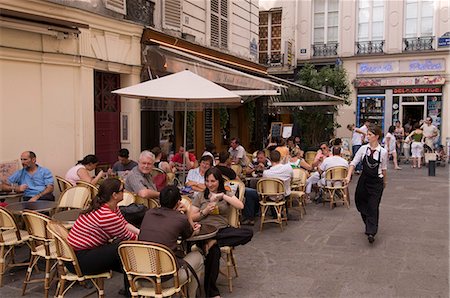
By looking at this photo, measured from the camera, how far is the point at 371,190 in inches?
259

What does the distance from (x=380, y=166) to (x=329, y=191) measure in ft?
9.87

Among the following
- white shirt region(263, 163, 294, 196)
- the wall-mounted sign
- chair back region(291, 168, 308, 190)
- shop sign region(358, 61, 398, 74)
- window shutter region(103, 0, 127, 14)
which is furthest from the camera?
shop sign region(358, 61, 398, 74)

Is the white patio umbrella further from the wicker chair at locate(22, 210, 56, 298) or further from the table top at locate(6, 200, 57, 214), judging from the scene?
the wicker chair at locate(22, 210, 56, 298)

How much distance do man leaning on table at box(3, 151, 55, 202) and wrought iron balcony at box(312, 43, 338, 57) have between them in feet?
67.9

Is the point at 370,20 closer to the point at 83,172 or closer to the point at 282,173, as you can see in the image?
the point at 282,173

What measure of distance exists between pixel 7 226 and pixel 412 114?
71.7ft

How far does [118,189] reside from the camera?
13.9 feet

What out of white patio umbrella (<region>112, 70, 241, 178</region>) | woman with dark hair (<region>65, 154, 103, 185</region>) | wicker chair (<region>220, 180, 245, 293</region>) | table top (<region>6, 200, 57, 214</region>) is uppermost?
white patio umbrella (<region>112, 70, 241, 178</region>)

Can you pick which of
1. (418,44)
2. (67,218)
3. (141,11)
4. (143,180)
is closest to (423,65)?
(418,44)

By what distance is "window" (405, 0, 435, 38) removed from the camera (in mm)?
22470

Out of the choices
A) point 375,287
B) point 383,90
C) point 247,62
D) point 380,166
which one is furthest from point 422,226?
point 383,90

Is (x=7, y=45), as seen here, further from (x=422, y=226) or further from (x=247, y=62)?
(x=247, y=62)

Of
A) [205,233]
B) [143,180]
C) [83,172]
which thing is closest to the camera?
[205,233]

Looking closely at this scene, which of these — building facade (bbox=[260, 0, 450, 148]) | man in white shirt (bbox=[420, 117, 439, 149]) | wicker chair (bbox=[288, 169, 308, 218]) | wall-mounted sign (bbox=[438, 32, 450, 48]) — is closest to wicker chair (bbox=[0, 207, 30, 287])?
wicker chair (bbox=[288, 169, 308, 218])
